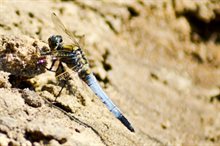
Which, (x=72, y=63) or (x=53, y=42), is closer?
(x=53, y=42)

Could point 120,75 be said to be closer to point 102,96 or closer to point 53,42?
point 102,96

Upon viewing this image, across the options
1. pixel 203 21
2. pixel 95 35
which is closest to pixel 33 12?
pixel 95 35

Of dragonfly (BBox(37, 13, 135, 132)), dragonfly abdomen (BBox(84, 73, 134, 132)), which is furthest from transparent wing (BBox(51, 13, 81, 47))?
dragonfly abdomen (BBox(84, 73, 134, 132))

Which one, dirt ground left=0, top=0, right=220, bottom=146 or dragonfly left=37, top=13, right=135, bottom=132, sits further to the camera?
dragonfly left=37, top=13, right=135, bottom=132

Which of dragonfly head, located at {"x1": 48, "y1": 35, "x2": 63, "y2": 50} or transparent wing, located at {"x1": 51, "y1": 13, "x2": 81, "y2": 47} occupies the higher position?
transparent wing, located at {"x1": 51, "y1": 13, "x2": 81, "y2": 47}

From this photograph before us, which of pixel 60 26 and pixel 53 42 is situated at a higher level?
pixel 60 26

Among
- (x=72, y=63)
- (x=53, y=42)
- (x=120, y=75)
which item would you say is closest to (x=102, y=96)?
(x=72, y=63)

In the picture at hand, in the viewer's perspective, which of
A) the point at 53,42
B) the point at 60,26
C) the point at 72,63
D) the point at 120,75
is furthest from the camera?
the point at 120,75

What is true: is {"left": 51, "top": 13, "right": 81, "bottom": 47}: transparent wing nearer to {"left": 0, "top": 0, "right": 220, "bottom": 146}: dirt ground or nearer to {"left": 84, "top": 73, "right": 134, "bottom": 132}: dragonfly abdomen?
{"left": 0, "top": 0, "right": 220, "bottom": 146}: dirt ground

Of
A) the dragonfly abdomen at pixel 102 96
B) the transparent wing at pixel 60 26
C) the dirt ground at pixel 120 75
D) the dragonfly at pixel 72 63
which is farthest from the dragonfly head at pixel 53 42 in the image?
the dragonfly abdomen at pixel 102 96

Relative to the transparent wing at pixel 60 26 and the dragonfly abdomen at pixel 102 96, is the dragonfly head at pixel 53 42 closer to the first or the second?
the transparent wing at pixel 60 26
